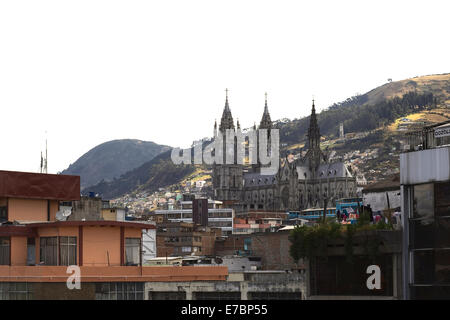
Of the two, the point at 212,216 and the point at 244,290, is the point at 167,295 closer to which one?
the point at 244,290

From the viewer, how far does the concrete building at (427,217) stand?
1697 inches

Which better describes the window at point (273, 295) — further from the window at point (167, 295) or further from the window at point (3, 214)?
the window at point (3, 214)

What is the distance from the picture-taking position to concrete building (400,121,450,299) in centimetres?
4309

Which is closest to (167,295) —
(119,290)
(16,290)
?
(119,290)

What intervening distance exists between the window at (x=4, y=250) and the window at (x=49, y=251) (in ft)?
6.35

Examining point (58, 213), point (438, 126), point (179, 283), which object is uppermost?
point (438, 126)

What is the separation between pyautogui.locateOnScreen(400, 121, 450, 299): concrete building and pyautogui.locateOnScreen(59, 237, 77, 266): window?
18710 millimetres

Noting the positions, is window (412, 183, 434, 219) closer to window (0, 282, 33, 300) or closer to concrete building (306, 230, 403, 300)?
concrete building (306, 230, 403, 300)

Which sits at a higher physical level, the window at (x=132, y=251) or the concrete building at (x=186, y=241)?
the window at (x=132, y=251)

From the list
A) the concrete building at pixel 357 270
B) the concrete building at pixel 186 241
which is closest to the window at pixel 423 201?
the concrete building at pixel 357 270
